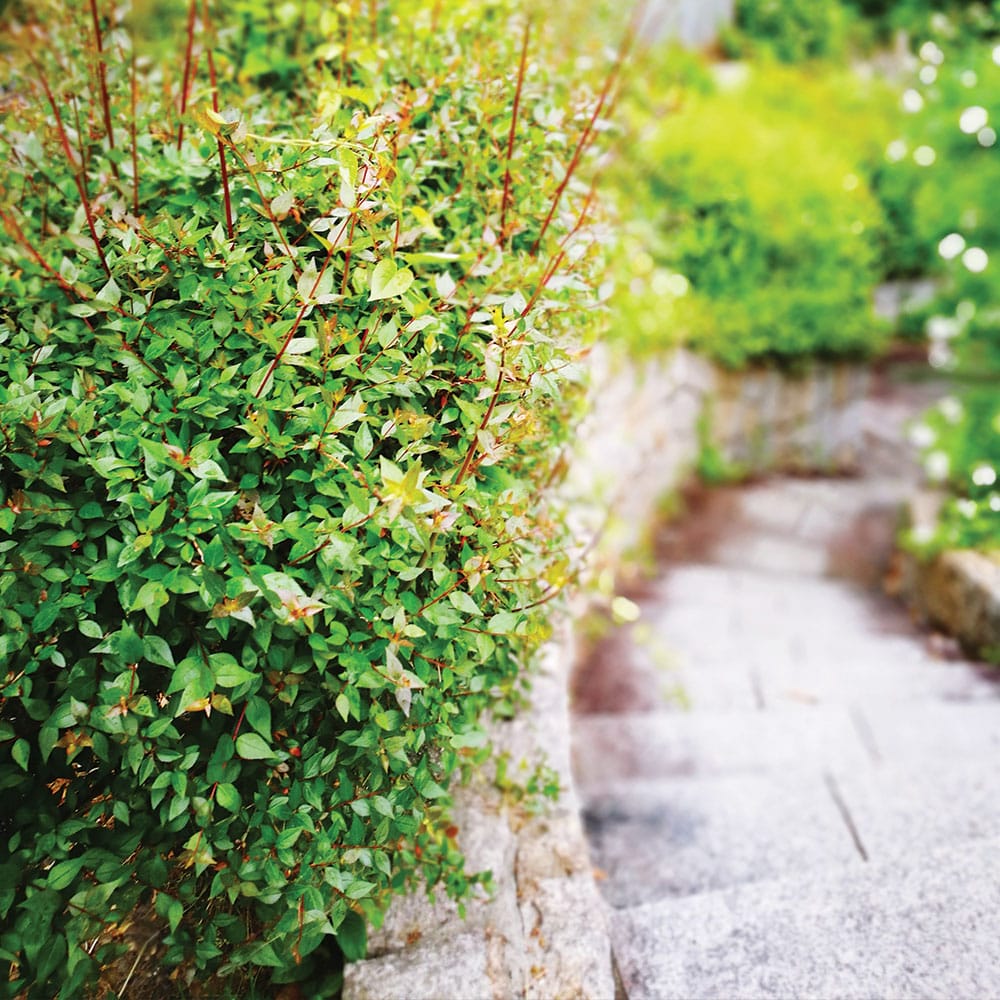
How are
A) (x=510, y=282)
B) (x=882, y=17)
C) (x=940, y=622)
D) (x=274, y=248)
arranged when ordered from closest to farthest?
(x=274, y=248), (x=510, y=282), (x=940, y=622), (x=882, y=17)

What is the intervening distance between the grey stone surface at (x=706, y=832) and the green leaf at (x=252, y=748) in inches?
49.1

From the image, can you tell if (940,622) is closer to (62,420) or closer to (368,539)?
(368,539)

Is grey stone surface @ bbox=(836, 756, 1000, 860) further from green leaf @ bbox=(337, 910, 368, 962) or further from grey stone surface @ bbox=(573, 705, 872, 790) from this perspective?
green leaf @ bbox=(337, 910, 368, 962)

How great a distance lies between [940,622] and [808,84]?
718 cm

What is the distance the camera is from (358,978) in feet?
4.60

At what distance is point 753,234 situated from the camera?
21.0 ft

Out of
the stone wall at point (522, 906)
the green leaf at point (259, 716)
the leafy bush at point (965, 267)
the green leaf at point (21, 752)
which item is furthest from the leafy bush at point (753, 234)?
the green leaf at point (21, 752)

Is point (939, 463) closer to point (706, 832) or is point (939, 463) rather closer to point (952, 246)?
point (952, 246)

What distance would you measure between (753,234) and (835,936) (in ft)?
19.2

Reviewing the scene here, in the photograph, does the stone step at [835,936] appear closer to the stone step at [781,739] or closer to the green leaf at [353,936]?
the green leaf at [353,936]

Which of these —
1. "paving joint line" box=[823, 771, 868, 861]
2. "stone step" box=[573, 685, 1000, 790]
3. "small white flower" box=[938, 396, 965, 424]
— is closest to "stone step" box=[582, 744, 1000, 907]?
"paving joint line" box=[823, 771, 868, 861]

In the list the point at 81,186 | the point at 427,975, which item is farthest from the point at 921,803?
the point at 81,186

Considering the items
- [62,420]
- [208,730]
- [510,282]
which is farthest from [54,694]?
[510,282]

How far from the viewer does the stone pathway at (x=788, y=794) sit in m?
1.58
